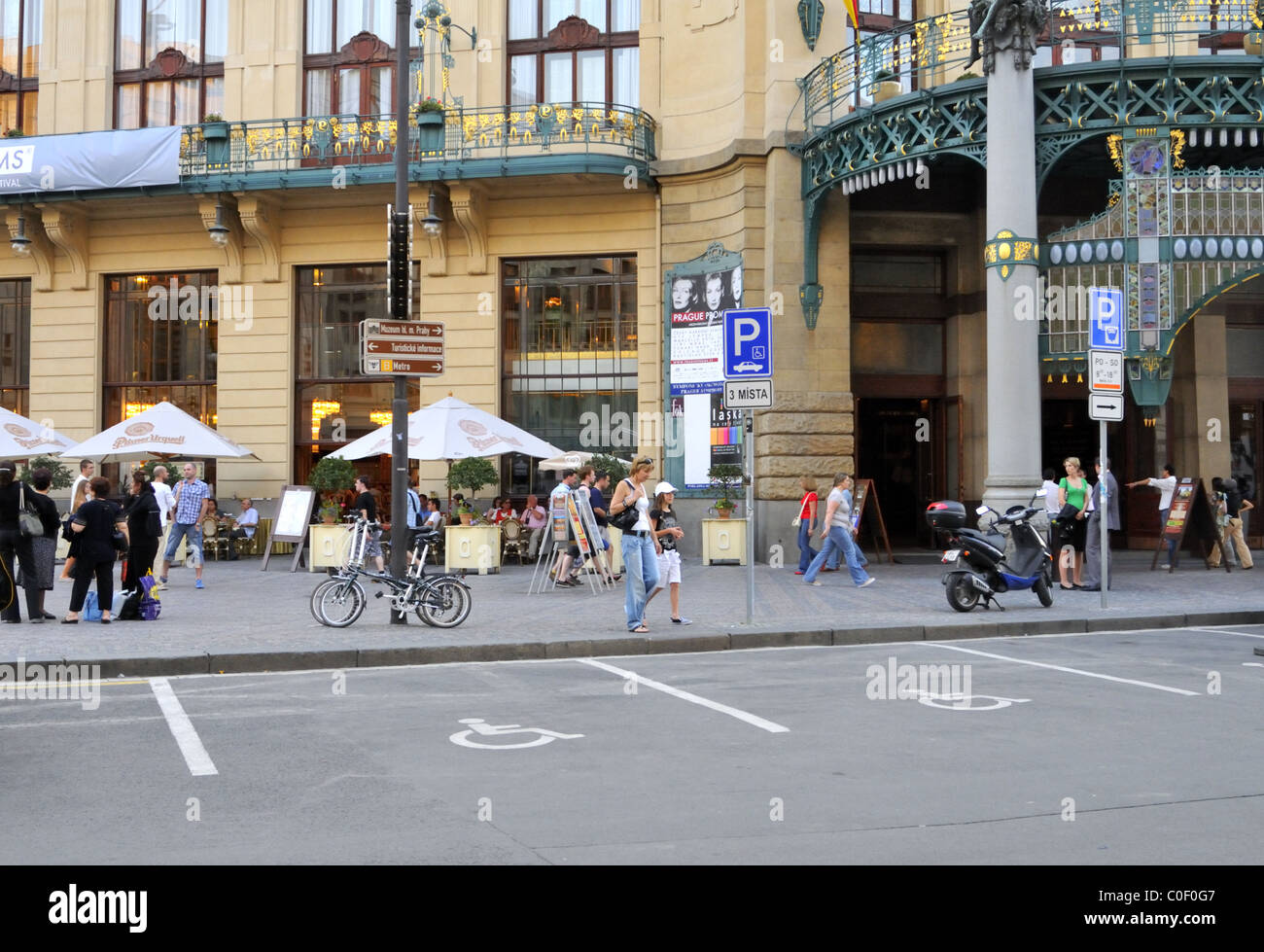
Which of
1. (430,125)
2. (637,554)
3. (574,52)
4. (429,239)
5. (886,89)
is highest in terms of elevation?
(574,52)

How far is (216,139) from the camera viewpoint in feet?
80.0

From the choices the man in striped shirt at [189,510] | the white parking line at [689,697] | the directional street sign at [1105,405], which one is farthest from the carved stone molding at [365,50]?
the white parking line at [689,697]

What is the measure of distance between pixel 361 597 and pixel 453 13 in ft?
51.5

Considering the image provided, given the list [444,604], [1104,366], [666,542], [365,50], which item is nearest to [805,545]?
[1104,366]

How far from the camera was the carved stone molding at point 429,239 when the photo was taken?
24.4 m

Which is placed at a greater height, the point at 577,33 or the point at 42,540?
the point at 577,33

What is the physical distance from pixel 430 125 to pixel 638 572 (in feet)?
45.0

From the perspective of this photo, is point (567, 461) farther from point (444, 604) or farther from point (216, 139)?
point (216, 139)

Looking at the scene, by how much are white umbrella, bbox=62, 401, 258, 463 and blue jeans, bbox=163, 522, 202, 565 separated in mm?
2952

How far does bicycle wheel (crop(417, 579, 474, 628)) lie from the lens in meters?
12.9

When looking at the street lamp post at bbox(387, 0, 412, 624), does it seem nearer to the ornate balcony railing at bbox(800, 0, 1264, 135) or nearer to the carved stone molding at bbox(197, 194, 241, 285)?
the ornate balcony railing at bbox(800, 0, 1264, 135)

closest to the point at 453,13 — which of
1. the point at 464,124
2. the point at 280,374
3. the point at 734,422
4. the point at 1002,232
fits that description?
the point at 464,124

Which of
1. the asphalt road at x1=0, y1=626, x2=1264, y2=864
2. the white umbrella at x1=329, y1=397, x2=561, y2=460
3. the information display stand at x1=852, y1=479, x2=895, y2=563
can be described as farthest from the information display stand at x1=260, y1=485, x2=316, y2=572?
the asphalt road at x1=0, y1=626, x2=1264, y2=864
